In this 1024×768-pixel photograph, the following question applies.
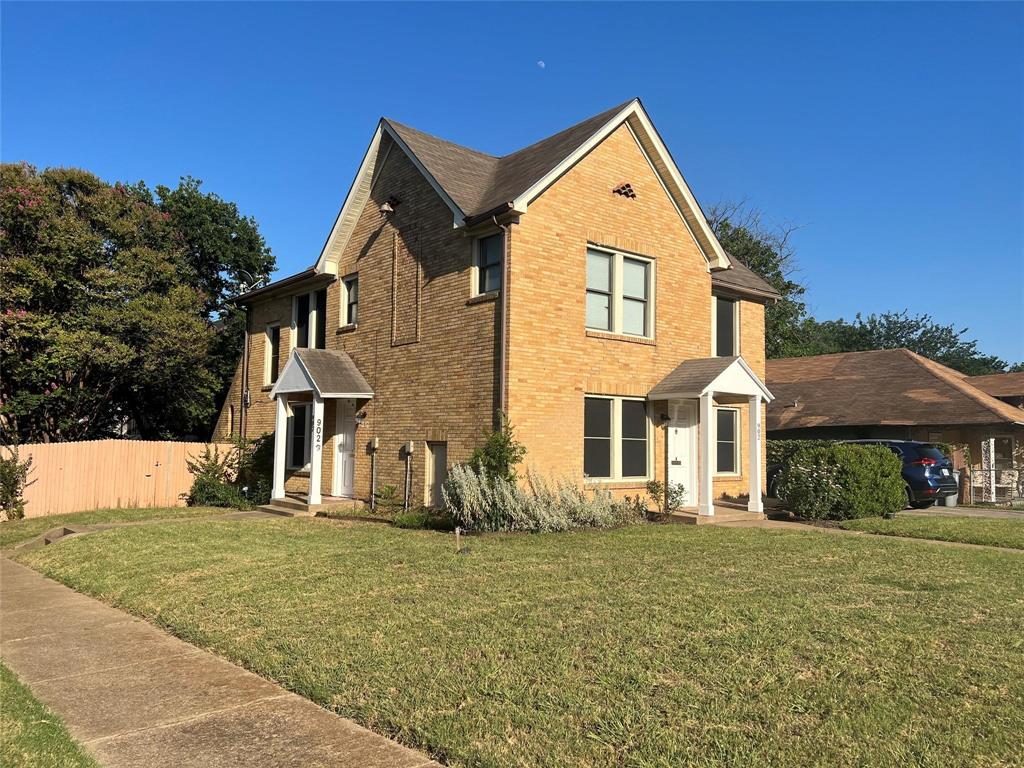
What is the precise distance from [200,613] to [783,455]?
19.1 metres

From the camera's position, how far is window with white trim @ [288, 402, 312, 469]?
2057 centimetres

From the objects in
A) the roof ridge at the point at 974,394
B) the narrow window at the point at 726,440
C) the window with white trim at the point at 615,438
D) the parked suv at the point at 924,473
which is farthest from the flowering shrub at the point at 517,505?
the roof ridge at the point at 974,394

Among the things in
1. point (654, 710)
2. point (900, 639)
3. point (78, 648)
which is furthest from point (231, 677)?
Result: point (900, 639)

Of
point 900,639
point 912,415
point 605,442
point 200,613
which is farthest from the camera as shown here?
point 912,415

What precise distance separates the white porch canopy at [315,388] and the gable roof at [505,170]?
2691 mm

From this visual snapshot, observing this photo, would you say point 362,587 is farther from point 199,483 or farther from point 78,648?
point 199,483

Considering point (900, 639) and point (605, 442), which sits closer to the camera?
point (900, 639)

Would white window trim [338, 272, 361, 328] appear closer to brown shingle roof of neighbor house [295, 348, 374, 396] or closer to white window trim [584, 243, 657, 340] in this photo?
brown shingle roof of neighbor house [295, 348, 374, 396]

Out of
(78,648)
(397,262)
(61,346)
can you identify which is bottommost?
(78,648)

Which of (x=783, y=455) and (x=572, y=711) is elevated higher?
(x=783, y=455)

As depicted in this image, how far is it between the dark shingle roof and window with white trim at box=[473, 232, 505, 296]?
601 millimetres

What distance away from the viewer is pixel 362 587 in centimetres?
846

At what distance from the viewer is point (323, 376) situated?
17562 mm

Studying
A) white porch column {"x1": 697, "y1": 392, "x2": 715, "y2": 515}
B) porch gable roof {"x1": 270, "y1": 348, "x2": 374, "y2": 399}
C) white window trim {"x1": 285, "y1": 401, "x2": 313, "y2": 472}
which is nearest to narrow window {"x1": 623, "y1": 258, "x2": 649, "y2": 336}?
white porch column {"x1": 697, "y1": 392, "x2": 715, "y2": 515}
